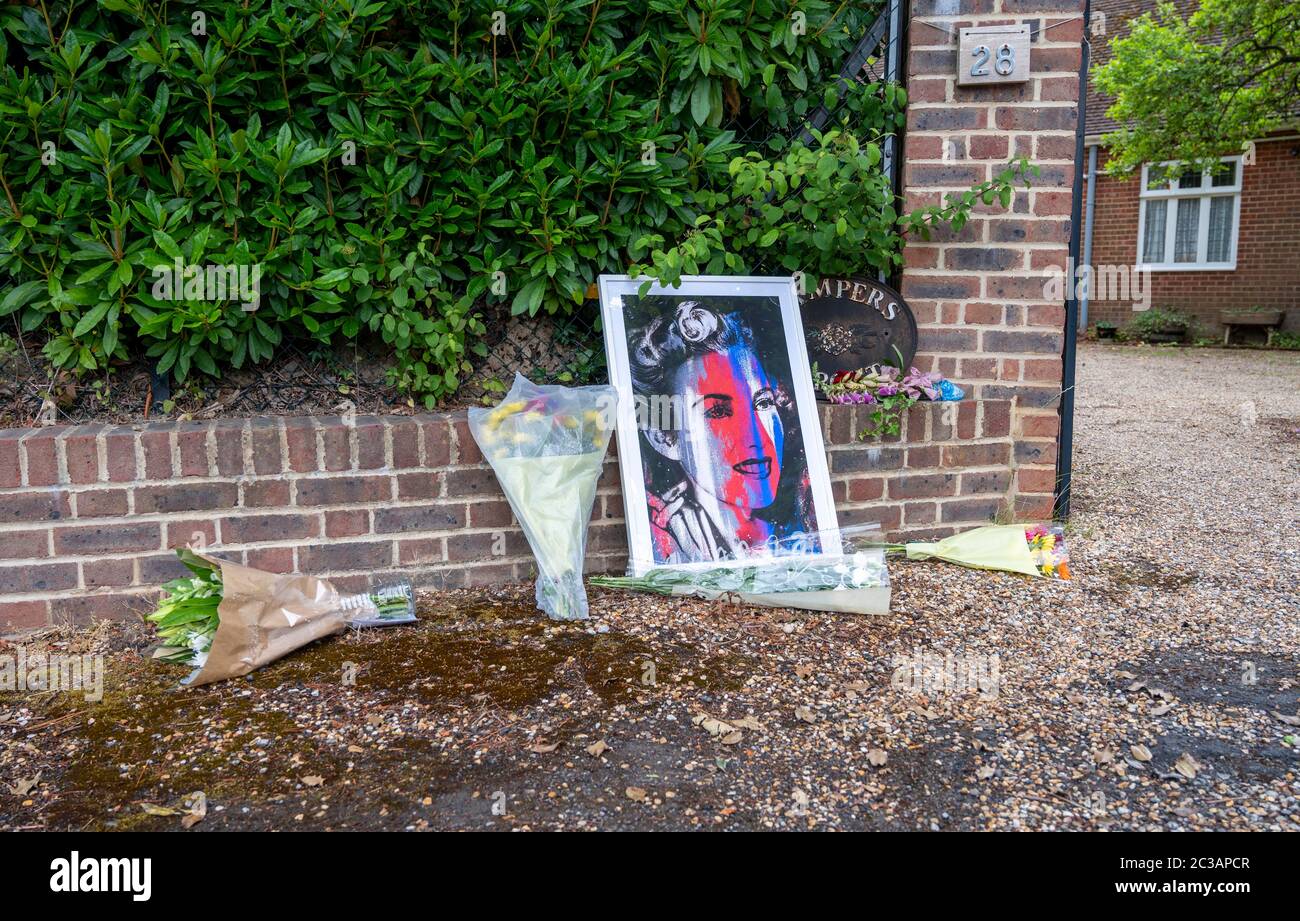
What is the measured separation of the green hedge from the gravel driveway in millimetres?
1044

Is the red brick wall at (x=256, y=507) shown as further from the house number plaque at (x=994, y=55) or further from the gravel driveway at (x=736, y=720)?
the house number plaque at (x=994, y=55)

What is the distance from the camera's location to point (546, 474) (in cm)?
316

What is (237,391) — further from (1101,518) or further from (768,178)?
(1101,518)

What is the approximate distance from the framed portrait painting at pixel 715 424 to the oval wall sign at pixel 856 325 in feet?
0.57

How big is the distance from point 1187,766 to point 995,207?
89.2 inches

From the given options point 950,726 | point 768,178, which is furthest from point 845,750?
point 768,178

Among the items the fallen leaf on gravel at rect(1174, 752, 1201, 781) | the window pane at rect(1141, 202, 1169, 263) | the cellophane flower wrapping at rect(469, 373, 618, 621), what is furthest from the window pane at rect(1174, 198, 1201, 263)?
the fallen leaf on gravel at rect(1174, 752, 1201, 781)

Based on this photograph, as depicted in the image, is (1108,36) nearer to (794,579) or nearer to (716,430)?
(716,430)

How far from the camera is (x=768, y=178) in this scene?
3.53 metres

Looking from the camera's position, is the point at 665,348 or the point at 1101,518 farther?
the point at 1101,518

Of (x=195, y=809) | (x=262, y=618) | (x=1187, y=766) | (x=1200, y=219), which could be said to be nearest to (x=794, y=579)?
(x=1187, y=766)

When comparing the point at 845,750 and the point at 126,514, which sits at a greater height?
the point at 126,514

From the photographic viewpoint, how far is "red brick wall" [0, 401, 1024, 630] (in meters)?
2.91
